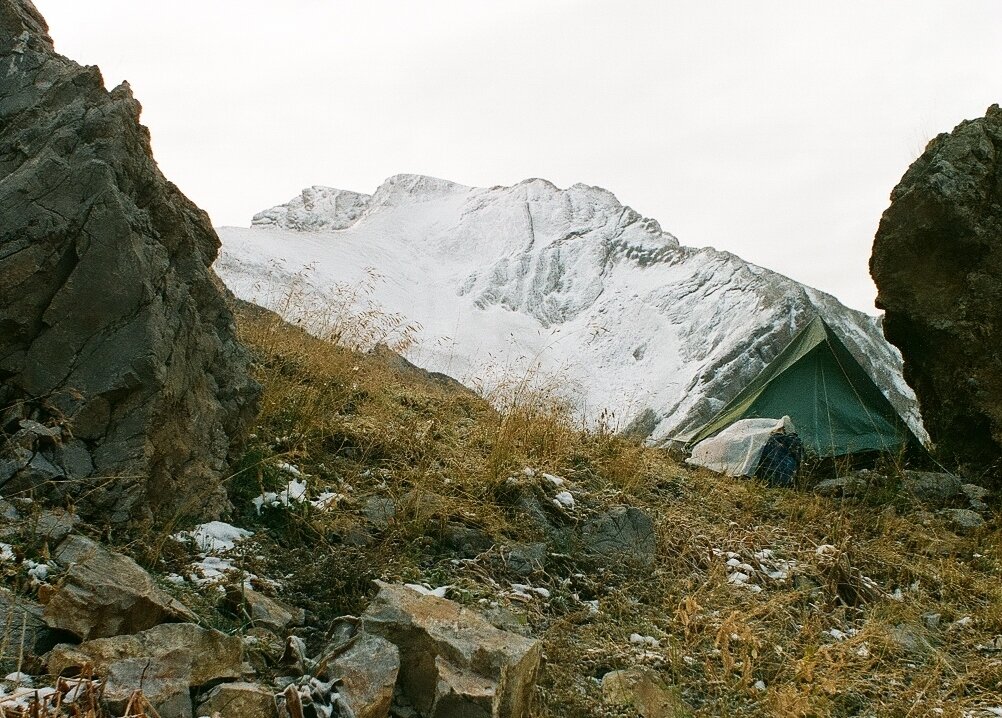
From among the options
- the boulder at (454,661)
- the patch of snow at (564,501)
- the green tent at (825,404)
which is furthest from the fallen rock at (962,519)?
the boulder at (454,661)

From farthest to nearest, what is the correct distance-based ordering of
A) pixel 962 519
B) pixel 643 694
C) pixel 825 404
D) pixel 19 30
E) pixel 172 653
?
pixel 825 404
pixel 962 519
pixel 19 30
pixel 643 694
pixel 172 653

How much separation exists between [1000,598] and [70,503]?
504 centimetres

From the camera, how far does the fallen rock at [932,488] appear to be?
697cm

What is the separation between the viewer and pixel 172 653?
2568 mm

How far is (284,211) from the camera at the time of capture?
46219mm

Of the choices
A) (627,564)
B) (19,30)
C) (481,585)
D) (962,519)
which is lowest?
(481,585)

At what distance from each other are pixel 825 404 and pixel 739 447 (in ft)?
5.03

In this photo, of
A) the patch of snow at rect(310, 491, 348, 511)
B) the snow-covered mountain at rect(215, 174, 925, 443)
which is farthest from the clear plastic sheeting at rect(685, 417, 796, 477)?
the snow-covered mountain at rect(215, 174, 925, 443)

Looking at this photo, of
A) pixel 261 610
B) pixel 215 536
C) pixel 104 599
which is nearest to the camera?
pixel 104 599

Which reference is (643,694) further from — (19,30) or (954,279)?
(954,279)

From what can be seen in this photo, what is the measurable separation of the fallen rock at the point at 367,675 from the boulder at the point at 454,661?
0.09m

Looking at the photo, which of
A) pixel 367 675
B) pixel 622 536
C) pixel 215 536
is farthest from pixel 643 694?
pixel 215 536

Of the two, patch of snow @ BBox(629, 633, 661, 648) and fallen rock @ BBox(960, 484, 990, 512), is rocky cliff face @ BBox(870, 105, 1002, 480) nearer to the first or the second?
fallen rock @ BBox(960, 484, 990, 512)

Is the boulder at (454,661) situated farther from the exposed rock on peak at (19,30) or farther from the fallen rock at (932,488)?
the fallen rock at (932,488)
